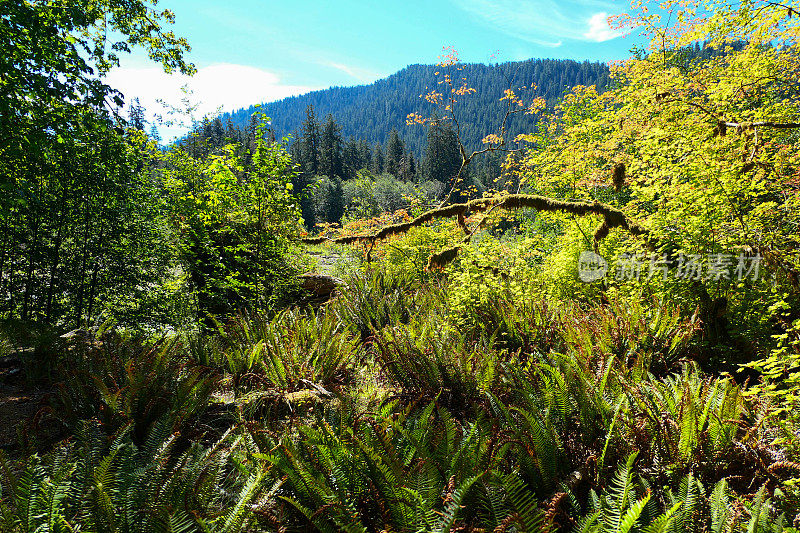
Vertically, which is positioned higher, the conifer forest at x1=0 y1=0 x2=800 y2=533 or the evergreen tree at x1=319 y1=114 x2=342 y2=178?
the evergreen tree at x1=319 y1=114 x2=342 y2=178

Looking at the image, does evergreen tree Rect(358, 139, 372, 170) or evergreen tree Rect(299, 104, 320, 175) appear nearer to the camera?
evergreen tree Rect(299, 104, 320, 175)

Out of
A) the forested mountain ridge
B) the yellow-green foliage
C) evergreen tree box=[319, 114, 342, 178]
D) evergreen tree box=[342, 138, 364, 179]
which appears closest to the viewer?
the yellow-green foliage

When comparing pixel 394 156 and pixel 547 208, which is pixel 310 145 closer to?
pixel 394 156

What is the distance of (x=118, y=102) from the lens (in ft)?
16.9

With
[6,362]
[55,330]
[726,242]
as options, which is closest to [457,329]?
[726,242]

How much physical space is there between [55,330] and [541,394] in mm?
6330

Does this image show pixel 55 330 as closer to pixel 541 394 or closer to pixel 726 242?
pixel 541 394

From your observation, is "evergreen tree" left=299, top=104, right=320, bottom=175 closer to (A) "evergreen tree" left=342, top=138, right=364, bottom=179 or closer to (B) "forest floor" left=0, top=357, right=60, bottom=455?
(A) "evergreen tree" left=342, top=138, right=364, bottom=179

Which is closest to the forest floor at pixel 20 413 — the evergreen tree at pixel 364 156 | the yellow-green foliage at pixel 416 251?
the yellow-green foliage at pixel 416 251

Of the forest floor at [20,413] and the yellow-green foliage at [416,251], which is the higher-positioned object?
the yellow-green foliage at [416,251]

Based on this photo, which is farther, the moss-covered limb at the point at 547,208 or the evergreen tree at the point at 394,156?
the evergreen tree at the point at 394,156

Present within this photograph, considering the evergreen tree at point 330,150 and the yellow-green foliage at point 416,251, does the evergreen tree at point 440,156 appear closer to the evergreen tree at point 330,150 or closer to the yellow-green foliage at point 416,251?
the evergreen tree at point 330,150

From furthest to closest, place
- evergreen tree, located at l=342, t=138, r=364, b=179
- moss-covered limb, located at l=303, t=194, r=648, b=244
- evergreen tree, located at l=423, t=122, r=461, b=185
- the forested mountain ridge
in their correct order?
the forested mountain ridge < evergreen tree, located at l=342, t=138, r=364, b=179 < evergreen tree, located at l=423, t=122, r=461, b=185 < moss-covered limb, located at l=303, t=194, r=648, b=244

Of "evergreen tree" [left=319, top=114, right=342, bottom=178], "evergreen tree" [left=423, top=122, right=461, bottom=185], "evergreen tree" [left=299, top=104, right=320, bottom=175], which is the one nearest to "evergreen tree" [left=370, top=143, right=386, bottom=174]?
"evergreen tree" [left=319, top=114, right=342, bottom=178]
